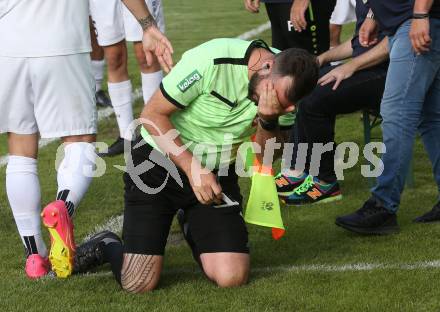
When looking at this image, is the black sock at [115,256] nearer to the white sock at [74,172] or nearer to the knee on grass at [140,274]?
the knee on grass at [140,274]

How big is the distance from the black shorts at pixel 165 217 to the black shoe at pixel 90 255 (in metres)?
0.15

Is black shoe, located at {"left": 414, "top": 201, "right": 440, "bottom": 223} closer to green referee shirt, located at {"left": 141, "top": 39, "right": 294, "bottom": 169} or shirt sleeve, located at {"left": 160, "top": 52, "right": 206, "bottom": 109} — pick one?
green referee shirt, located at {"left": 141, "top": 39, "right": 294, "bottom": 169}

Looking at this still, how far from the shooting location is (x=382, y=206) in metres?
5.16

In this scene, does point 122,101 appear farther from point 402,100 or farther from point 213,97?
point 213,97

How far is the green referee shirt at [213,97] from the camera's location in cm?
436

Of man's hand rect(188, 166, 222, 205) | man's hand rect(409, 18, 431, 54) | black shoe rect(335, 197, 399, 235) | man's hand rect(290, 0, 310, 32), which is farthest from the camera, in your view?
man's hand rect(290, 0, 310, 32)

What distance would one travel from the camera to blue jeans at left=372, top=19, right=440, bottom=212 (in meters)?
5.02

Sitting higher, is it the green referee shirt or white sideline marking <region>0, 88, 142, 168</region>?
the green referee shirt

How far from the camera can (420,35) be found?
15.9ft

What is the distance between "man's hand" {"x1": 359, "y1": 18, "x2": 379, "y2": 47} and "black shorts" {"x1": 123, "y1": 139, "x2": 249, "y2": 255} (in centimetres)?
151

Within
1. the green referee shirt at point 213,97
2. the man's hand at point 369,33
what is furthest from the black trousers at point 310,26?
the green referee shirt at point 213,97

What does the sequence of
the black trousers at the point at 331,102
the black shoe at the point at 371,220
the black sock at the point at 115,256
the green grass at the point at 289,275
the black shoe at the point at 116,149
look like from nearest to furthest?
1. the green grass at the point at 289,275
2. the black sock at the point at 115,256
3. the black shoe at the point at 371,220
4. the black trousers at the point at 331,102
5. the black shoe at the point at 116,149

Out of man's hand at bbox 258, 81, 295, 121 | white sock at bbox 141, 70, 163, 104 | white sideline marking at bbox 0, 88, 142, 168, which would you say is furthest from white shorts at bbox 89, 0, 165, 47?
man's hand at bbox 258, 81, 295, 121

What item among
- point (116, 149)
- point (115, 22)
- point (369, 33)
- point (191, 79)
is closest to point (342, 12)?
point (115, 22)
